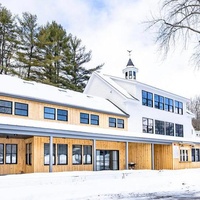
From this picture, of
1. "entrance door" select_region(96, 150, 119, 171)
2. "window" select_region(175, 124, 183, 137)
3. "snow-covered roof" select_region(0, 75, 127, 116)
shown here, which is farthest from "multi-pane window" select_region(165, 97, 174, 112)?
"entrance door" select_region(96, 150, 119, 171)

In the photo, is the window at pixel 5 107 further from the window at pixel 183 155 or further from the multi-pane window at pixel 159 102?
the multi-pane window at pixel 159 102

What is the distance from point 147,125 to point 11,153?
14912mm

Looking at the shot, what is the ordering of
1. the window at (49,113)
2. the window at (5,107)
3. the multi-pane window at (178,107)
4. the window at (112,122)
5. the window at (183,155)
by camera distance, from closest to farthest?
the window at (5,107), the window at (49,113), the window at (112,122), the window at (183,155), the multi-pane window at (178,107)

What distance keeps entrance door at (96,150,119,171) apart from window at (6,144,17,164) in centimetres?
666

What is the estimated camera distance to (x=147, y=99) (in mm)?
32625

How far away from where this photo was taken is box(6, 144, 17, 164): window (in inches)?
823

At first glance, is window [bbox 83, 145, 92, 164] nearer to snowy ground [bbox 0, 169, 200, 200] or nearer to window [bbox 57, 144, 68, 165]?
window [bbox 57, 144, 68, 165]

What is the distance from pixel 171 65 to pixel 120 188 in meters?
6.63

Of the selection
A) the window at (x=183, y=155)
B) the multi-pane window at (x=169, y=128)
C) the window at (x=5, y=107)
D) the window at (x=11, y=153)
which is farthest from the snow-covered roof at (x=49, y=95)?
the multi-pane window at (x=169, y=128)

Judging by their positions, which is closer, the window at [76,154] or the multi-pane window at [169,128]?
the window at [76,154]

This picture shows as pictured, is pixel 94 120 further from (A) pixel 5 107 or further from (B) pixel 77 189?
(B) pixel 77 189

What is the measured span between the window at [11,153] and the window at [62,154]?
275cm

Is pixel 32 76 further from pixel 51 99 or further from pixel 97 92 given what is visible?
pixel 51 99

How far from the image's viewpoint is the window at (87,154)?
2436 cm
